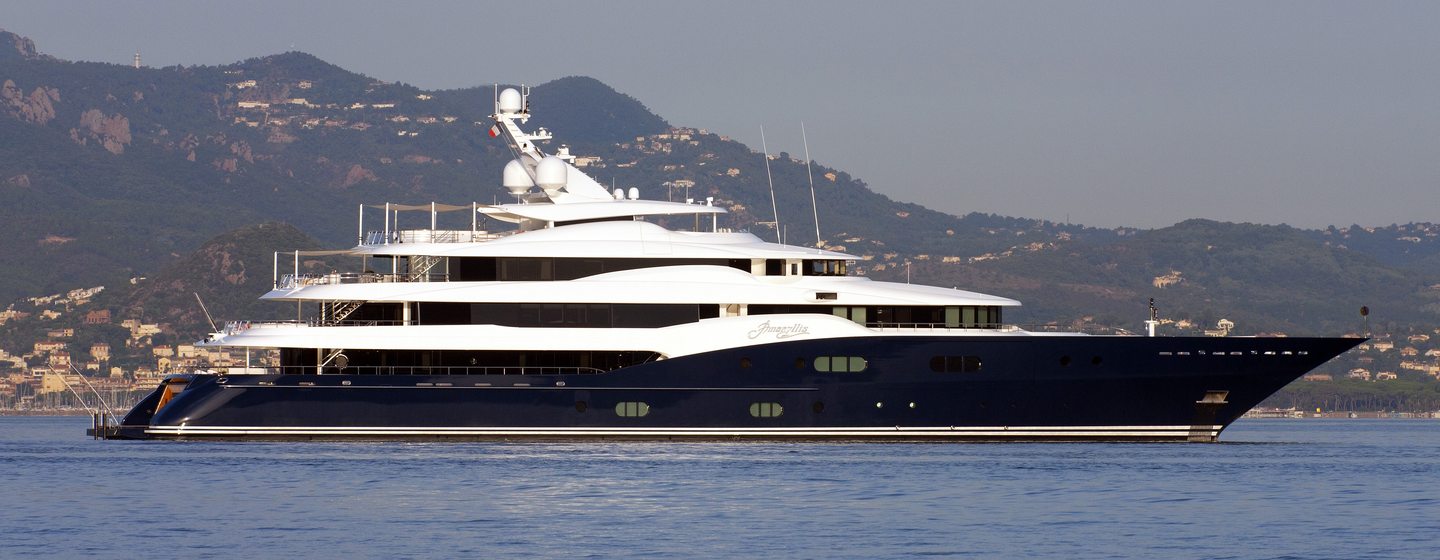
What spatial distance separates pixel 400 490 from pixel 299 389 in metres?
10.8

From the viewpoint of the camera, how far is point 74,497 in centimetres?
3428

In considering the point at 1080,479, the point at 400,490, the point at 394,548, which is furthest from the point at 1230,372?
the point at 394,548

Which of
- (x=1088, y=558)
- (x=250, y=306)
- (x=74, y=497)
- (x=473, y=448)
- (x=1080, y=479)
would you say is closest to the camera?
(x=1088, y=558)

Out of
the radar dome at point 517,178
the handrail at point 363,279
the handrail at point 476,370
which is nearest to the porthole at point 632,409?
the handrail at point 476,370

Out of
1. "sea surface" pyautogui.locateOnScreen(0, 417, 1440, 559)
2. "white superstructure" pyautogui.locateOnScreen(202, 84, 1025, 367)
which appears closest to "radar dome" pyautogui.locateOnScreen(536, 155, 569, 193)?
"white superstructure" pyautogui.locateOnScreen(202, 84, 1025, 367)

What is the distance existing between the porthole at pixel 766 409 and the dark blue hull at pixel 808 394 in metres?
0.03

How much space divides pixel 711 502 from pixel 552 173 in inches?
640

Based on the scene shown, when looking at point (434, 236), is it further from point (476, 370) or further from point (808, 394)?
point (808, 394)

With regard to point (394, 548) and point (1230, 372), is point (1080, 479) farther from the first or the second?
point (394, 548)

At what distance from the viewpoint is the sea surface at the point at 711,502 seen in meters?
27.6

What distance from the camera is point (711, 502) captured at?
3300 cm

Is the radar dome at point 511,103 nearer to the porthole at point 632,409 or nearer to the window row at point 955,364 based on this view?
the porthole at point 632,409

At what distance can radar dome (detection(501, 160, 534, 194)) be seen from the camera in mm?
48531

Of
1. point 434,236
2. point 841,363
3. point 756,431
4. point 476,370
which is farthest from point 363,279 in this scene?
point 841,363
